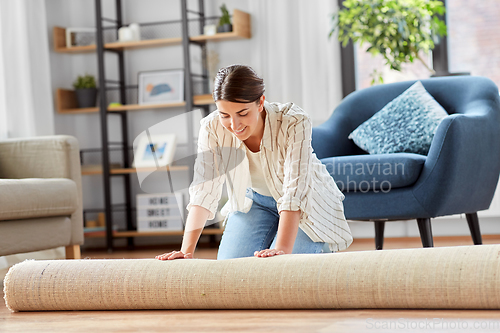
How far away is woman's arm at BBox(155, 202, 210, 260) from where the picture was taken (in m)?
1.52

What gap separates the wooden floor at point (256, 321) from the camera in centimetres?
114

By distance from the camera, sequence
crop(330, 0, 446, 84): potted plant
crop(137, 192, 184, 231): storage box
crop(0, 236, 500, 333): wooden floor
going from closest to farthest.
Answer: crop(0, 236, 500, 333): wooden floor → crop(330, 0, 446, 84): potted plant → crop(137, 192, 184, 231): storage box

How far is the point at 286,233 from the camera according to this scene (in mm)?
1517

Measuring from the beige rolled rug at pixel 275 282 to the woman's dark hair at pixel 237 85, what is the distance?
0.39m

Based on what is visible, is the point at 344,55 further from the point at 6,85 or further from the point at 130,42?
the point at 6,85

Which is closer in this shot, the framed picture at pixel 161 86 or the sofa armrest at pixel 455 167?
the sofa armrest at pixel 455 167

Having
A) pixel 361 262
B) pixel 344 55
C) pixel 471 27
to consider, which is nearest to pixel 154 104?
pixel 344 55

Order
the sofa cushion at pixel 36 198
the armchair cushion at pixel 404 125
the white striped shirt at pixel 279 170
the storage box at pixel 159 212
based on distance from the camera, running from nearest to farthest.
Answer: the white striped shirt at pixel 279 170, the sofa cushion at pixel 36 198, the armchair cushion at pixel 404 125, the storage box at pixel 159 212

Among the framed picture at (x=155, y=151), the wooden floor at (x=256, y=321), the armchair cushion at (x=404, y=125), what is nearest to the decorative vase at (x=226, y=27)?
the framed picture at (x=155, y=151)

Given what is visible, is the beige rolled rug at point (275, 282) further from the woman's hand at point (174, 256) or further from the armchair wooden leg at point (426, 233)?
the armchair wooden leg at point (426, 233)

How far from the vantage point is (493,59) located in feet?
12.2

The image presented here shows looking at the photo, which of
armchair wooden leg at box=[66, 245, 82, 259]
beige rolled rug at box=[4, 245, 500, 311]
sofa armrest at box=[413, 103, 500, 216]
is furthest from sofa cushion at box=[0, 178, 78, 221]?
sofa armrest at box=[413, 103, 500, 216]

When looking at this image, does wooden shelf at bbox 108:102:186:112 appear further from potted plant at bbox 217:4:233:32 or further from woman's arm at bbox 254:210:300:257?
woman's arm at bbox 254:210:300:257

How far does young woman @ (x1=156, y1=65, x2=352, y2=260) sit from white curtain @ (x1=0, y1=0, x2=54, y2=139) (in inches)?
83.6
